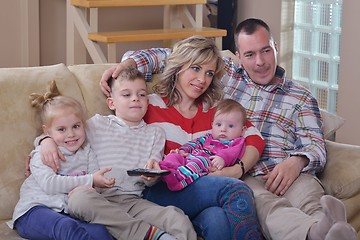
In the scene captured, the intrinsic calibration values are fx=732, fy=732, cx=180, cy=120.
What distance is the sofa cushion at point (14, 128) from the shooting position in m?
2.49

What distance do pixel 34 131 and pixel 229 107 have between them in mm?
699

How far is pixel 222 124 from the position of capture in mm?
2635

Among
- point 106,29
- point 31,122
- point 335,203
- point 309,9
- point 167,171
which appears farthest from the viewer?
point 106,29

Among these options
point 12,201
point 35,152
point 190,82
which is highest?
point 190,82

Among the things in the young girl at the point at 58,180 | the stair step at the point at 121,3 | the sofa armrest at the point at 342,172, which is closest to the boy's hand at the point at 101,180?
the young girl at the point at 58,180

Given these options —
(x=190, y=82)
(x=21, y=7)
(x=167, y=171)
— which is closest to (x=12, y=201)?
(x=167, y=171)

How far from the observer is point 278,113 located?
277 centimetres

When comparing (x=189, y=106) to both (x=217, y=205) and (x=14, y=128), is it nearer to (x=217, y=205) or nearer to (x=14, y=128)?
(x=217, y=205)

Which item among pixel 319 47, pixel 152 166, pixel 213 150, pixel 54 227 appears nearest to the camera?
pixel 54 227

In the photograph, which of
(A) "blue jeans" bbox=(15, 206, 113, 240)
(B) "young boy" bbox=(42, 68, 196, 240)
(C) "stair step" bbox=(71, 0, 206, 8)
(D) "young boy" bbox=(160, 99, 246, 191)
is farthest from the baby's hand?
(C) "stair step" bbox=(71, 0, 206, 8)

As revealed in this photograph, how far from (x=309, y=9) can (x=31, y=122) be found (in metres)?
2.59

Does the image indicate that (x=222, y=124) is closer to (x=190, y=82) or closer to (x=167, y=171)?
(x=190, y=82)

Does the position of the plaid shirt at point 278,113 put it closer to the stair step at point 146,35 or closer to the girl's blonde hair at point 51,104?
the girl's blonde hair at point 51,104

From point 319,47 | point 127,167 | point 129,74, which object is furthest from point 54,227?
point 319,47
